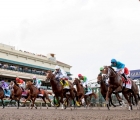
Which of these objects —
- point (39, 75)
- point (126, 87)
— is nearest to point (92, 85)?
point (126, 87)

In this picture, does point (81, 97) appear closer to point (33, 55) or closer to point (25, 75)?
point (25, 75)

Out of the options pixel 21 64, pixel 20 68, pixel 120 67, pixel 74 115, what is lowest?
pixel 74 115

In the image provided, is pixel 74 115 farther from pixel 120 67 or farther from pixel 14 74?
pixel 14 74

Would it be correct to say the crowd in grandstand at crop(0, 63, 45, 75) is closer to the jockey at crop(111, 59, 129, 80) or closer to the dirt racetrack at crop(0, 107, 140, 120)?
the jockey at crop(111, 59, 129, 80)

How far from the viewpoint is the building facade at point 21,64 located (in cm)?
4840

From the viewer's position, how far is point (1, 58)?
48.3m

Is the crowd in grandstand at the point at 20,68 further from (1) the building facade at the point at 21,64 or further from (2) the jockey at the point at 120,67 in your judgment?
(2) the jockey at the point at 120,67

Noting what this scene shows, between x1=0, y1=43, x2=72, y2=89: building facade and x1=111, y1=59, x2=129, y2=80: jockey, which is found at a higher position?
x1=0, y1=43, x2=72, y2=89: building facade

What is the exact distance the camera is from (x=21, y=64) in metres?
53.5

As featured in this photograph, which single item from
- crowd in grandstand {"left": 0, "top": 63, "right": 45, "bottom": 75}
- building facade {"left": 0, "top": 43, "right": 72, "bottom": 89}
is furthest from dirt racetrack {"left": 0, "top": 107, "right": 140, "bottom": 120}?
crowd in grandstand {"left": 0, "top": 63, "right": 45, "bottom": 75}

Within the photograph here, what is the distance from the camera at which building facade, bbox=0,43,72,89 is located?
159 feet

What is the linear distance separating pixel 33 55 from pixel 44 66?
4.02 meters

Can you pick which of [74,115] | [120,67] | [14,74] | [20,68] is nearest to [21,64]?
[20,68]

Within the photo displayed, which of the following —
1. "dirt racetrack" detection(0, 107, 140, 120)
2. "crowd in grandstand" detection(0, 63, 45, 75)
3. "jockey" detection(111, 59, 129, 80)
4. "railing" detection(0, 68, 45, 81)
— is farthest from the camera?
"crowd in grandstand" detection(0, 63, 45, 75)
